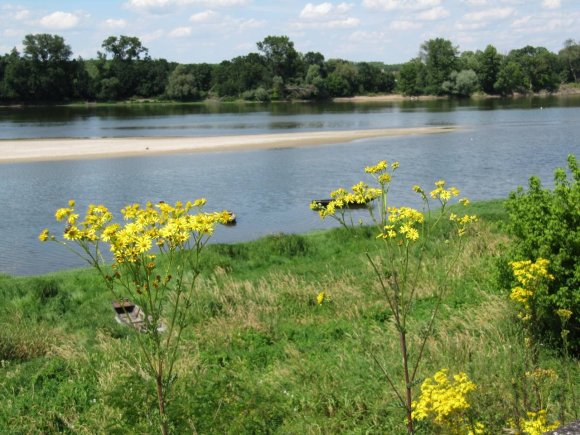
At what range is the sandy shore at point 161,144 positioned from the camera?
4634 centimetres

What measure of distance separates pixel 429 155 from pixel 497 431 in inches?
1430

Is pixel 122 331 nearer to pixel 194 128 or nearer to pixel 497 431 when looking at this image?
pixel 497 431

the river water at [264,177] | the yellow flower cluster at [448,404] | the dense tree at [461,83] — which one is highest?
the dense tree at [461,83]

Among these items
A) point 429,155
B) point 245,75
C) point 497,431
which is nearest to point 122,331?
point 497,431

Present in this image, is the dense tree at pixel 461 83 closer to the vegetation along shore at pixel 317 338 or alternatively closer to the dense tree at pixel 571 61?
the dense tree at pixel 571 61

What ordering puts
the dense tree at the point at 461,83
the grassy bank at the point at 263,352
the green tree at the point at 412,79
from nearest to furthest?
the grassy bank at the point at 263,352
the dense tree at the point at 461,83
the green tree at the point at 412,79

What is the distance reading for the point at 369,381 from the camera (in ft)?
24.5

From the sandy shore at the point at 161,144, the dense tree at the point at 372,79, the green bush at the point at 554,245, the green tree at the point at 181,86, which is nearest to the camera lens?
the green bush at the point at 554,245

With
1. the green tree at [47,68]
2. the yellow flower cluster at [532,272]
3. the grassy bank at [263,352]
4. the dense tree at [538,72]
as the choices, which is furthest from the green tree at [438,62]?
the yellow flower cluster at [532,272]

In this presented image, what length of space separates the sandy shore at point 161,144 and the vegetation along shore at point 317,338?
3343cm

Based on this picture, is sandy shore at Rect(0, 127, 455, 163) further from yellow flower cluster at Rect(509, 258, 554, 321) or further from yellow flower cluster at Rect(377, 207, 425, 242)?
yellow flower cluster at Rect(509, 258, 554, 321)

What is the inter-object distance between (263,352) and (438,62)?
12840cm

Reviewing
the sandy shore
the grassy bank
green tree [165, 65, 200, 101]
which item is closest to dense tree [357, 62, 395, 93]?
green tree [165, 65, 200, 101]

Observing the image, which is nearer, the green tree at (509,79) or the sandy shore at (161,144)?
the sandy shore at (161,144)
